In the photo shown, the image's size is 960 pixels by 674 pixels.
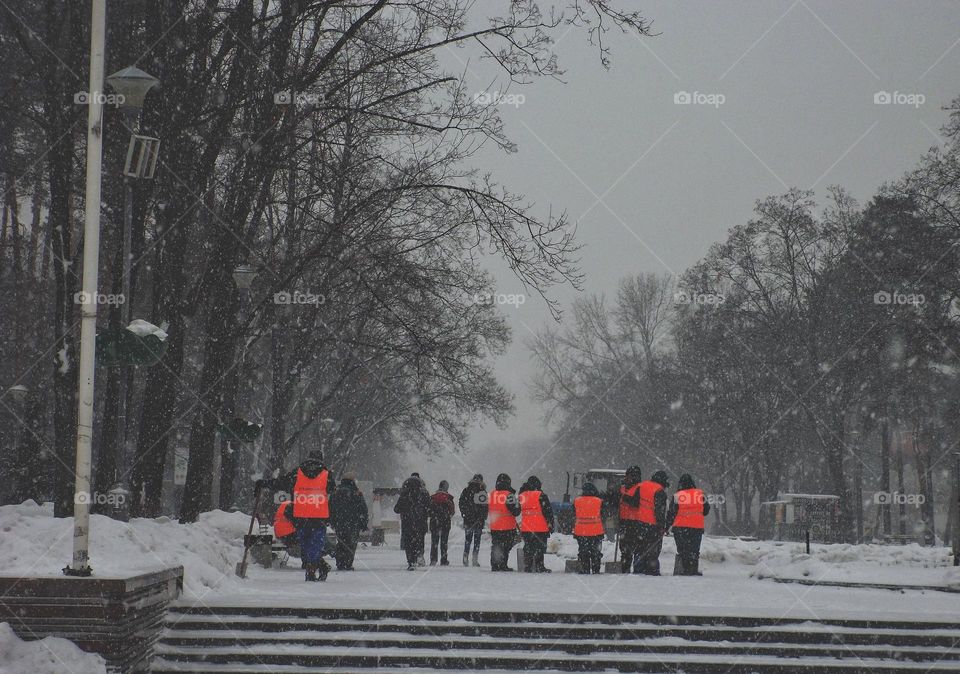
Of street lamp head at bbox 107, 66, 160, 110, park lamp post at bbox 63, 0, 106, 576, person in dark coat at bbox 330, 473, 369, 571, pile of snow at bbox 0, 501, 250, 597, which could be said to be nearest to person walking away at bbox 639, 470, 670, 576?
person in dark coat at bbox 330, 473, 369, 571

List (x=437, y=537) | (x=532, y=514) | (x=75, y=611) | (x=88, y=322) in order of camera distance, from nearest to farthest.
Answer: (x=75, y=611), (x=88, y=322), (x=532, y=514), (x=437, y=537)

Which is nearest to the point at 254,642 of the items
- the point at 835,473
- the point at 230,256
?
the point at 230,256

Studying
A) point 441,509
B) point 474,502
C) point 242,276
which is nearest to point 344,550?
point 474,502

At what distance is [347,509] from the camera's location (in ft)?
64.6

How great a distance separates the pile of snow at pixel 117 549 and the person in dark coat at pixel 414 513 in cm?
575

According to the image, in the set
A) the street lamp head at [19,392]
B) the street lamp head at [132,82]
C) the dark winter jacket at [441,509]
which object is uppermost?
the street lamp head at [132,82]

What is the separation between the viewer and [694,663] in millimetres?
10750

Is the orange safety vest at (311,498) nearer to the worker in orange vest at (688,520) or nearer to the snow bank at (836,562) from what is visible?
the worker in orange vest at (688,520)

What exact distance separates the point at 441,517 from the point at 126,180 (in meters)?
9.47

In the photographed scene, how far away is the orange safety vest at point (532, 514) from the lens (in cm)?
1933

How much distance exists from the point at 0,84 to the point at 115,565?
1423cm

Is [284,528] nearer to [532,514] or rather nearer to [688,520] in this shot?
[532,514]

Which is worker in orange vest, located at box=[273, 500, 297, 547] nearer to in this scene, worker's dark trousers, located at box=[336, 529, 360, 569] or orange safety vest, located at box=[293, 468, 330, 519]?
worker's dark trousers, located at box=[336, 529, 360, 569]

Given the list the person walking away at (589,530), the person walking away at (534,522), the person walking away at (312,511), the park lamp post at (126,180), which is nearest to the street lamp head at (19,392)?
the park lamp post at (126,180)
